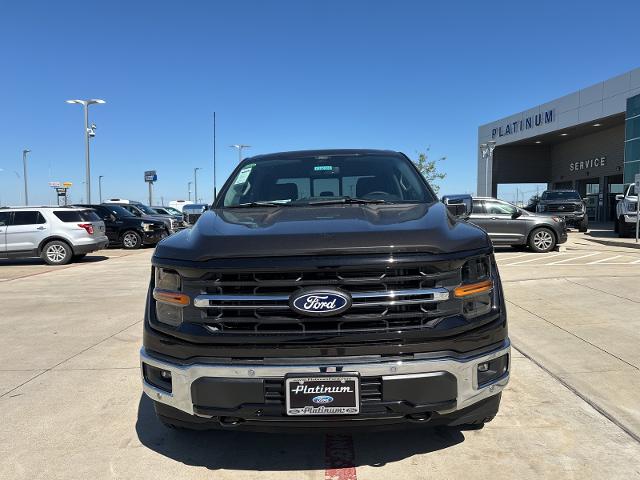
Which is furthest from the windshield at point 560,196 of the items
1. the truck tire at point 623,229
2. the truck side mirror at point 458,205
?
the truck side mirror at point 458,205

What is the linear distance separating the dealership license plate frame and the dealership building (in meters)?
27.9

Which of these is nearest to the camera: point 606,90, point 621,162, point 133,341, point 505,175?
point 133,341

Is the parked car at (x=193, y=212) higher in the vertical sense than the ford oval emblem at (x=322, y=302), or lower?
higher

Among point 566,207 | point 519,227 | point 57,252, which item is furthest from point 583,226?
point 57,252

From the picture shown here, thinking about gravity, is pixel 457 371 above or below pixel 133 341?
above

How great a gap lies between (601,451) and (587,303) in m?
4.55

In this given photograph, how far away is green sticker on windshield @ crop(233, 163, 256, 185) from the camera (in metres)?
4.29

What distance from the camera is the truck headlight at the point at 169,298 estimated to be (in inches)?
101

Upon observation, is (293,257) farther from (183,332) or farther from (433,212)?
(433,212)

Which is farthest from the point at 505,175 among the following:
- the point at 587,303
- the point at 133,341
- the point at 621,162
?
the point at 133,341

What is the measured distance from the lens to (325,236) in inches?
99.5

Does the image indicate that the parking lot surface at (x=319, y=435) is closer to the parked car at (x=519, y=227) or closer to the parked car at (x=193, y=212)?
the parked car at (x=193, y=212)

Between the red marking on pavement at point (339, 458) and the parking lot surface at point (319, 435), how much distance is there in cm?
1

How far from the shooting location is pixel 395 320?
2.45 m
